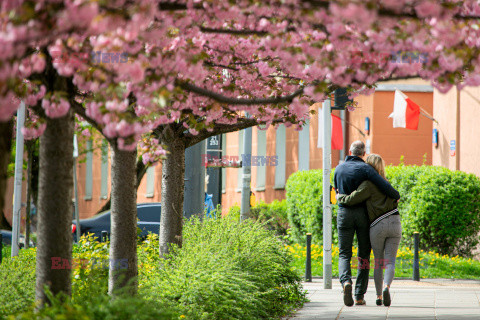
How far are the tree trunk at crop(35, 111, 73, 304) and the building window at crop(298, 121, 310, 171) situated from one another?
20.2 metres

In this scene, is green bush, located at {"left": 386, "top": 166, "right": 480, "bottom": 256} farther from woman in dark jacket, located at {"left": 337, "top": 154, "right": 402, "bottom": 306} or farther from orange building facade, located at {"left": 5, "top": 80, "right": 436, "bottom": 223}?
woman in dark jacket, located at {"left": 337, "top": 154, "right": 402, "bottom": 306}

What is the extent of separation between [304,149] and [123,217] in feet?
63.2

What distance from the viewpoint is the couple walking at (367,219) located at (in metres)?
8.70

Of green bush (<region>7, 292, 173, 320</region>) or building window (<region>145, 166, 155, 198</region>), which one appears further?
building window (<region>145, 166, 155, 198</region>)

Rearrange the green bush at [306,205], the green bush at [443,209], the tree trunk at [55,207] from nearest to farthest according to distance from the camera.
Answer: the tree trunk at [55,207]
the green bush at [443,209]
the green bush at [306,205]

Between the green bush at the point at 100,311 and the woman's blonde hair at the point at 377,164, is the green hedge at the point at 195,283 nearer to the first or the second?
the green bush at the point at 100,311

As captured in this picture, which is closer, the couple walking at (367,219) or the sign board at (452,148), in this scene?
the couple walking at (367,219)

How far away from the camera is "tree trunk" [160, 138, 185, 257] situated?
31.1 ft

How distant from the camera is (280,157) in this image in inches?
1081

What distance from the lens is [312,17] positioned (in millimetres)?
3912

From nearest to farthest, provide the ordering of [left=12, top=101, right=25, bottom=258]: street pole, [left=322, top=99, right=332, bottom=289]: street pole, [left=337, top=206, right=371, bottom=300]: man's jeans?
[left=337, top=206, right=371, bottom=300]: man's jeans < [left=322, top=99, right=332, bottom=289]: street pole < [left=12, top=101, right=25, bottom=258]: street pole

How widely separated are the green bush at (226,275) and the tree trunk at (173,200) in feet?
0.67

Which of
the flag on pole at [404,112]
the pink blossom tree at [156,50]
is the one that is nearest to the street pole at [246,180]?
the flag on pole at [404,112]

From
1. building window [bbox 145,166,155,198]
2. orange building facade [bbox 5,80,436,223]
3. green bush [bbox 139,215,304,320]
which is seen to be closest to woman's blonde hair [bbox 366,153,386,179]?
green bush [bbox 139,215,304,320]
